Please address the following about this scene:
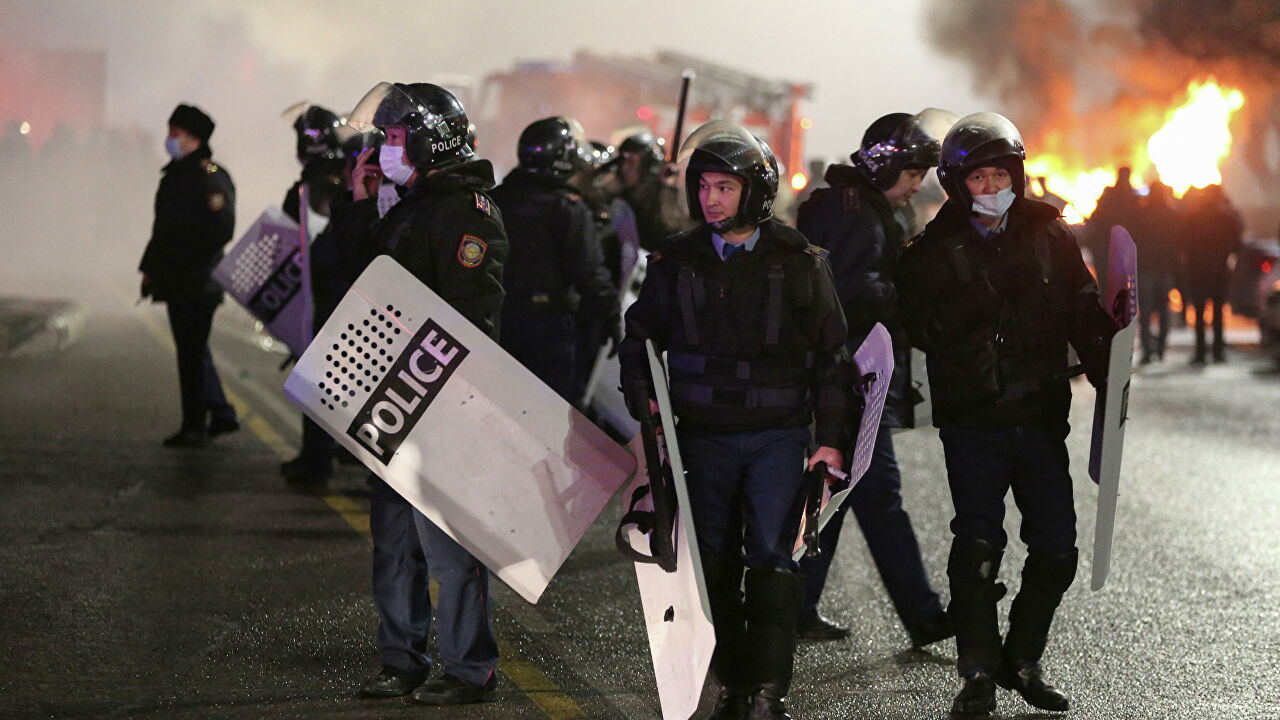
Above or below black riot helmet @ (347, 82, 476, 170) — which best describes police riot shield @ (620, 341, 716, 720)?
below

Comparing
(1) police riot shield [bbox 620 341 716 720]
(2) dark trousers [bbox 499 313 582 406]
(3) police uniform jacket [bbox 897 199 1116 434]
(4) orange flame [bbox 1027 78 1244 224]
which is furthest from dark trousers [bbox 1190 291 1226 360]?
(1) police riot shield [bbox 620 341 716 720]

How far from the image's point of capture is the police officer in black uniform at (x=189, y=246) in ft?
32.5

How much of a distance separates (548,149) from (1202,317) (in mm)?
10994

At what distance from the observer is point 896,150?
19.0ft

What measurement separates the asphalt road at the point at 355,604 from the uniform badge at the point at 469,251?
133cm

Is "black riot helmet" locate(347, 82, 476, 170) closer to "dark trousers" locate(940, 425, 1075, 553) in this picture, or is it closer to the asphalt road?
the asphalt road

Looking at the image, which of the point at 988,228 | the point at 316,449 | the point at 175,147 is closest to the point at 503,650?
the point at 988,228

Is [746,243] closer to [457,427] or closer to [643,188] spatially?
[457,427]

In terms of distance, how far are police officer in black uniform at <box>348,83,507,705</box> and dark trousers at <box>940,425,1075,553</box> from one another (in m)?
1.49

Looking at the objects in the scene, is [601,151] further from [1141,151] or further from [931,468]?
[1141,151]

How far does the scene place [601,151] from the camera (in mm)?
10086

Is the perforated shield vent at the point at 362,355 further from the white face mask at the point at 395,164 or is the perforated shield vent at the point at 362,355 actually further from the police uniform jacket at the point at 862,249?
the police uniform jacket at the point at 862,249

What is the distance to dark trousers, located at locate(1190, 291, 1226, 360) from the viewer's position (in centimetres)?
1666

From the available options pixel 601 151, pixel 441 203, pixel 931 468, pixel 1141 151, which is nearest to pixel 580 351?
pixel 601 151
